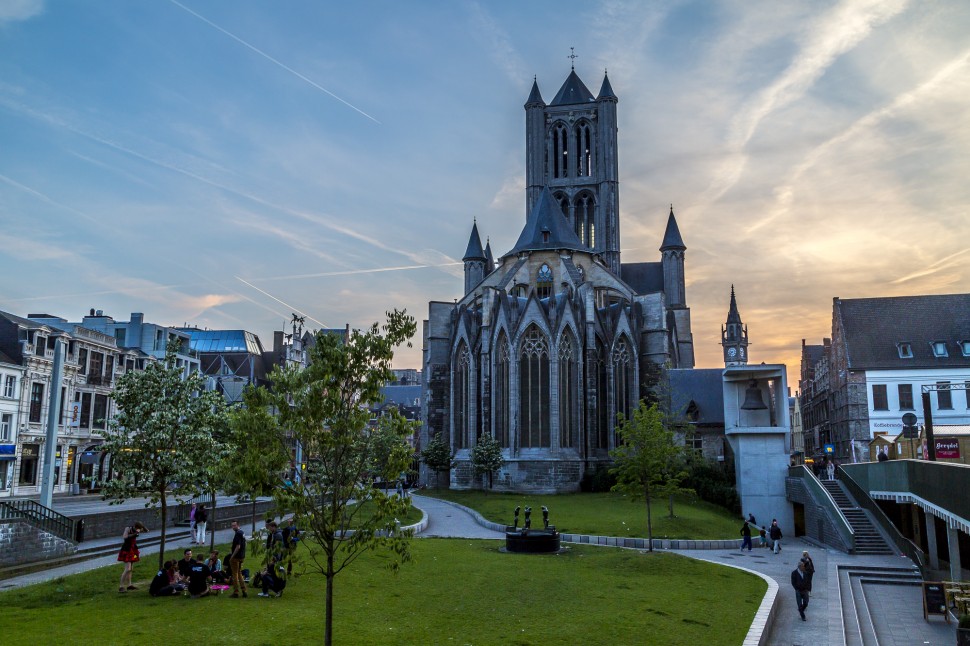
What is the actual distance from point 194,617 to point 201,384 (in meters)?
8.78

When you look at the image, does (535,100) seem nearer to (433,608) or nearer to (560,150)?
(560,150)

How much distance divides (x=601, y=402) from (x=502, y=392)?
8093mm

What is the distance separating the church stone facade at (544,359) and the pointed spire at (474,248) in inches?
551

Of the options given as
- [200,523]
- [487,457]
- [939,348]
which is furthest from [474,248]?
[200,523]

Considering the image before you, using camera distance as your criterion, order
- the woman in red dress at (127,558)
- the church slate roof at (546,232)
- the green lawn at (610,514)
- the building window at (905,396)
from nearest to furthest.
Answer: the woman in red dress at (127,558), the green lawn at (610,514), the building window at (905,396), the church slate roof at (546,232)

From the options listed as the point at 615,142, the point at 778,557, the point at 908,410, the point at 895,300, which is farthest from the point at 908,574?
the point at 615,142

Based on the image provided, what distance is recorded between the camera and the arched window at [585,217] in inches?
3317

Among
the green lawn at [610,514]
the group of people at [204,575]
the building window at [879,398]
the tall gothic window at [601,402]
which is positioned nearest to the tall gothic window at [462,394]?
the green lawn at [610,514]

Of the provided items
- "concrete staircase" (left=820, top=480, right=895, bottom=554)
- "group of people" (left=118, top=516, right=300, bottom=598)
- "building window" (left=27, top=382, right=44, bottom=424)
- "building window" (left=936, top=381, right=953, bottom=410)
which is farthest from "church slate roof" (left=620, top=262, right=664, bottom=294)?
"group of people" (left=118, top=516, right=300, bottom=598)

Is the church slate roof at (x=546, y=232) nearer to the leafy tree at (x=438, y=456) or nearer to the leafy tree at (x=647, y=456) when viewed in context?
the leafy tree at (x=438, y=456)

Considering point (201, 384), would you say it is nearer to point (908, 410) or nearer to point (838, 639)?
point (838, 639)

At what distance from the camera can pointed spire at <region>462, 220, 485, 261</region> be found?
261 feet

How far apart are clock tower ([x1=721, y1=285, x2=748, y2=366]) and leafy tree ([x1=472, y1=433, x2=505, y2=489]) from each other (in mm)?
67432

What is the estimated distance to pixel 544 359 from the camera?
5341 centimetres
